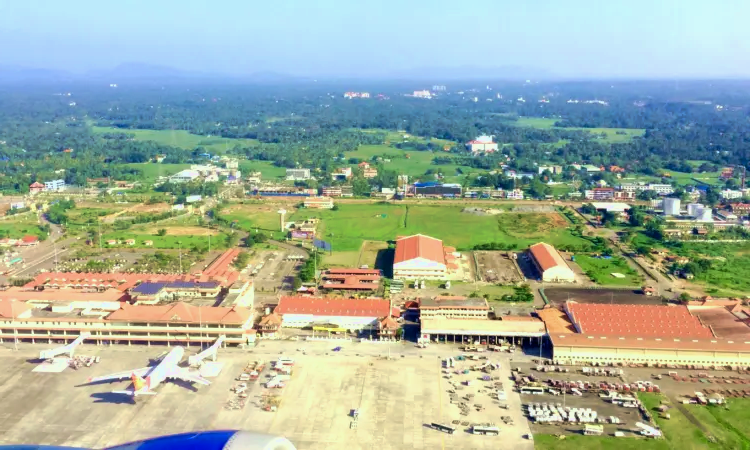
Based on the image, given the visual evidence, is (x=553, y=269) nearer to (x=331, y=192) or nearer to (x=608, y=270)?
(x=608, y=270)

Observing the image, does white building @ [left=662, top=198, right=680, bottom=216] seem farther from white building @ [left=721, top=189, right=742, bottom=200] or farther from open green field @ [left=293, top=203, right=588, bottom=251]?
white building @ [left=721, top=189, right=742, bottom=200]

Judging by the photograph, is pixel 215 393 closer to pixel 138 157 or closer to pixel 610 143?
pixel 138 157

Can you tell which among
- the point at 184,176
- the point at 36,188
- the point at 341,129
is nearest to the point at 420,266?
the point at 184,176

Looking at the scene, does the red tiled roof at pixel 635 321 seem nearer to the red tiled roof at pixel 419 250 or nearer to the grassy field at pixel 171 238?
the red tiled roof at pixel 419 250

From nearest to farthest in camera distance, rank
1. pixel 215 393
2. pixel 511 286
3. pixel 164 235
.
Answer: pixel 215 393 < pixel 511 286 < pixel 164 235

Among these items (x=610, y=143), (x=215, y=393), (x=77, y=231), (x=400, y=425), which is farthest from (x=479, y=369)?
(x=610, y=143)

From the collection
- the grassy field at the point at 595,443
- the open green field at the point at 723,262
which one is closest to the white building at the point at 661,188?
the open green field at the point at 723,262
